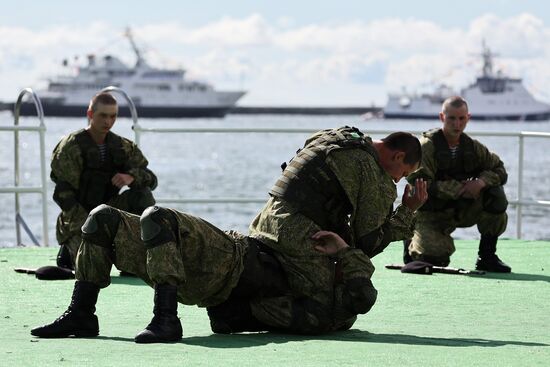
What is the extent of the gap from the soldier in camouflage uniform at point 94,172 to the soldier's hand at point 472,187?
1959mm

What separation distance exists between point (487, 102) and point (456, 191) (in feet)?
420

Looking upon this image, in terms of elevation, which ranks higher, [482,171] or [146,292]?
[482,171]

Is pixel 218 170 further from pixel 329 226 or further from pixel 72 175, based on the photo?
pixel 329 226

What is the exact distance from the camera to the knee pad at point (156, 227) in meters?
5.73

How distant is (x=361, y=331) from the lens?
6.35 metres

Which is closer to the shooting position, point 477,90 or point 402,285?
point 402,285

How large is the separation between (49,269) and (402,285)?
2.08 m

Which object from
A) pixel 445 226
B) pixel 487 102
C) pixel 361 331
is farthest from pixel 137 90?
pixel 361 331

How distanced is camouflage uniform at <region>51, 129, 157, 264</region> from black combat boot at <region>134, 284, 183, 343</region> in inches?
119

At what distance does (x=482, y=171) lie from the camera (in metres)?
9.23

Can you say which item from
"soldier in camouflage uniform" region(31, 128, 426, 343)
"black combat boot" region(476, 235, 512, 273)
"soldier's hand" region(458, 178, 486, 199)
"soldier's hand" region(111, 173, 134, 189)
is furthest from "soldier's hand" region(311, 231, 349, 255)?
"black combat boot" region(476, 235, 512, 273)

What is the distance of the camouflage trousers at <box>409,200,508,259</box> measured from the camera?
9.32 m

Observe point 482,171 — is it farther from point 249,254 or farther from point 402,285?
point 249,254

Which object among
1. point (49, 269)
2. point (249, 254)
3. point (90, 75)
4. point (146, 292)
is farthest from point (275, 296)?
point (90, 75)
